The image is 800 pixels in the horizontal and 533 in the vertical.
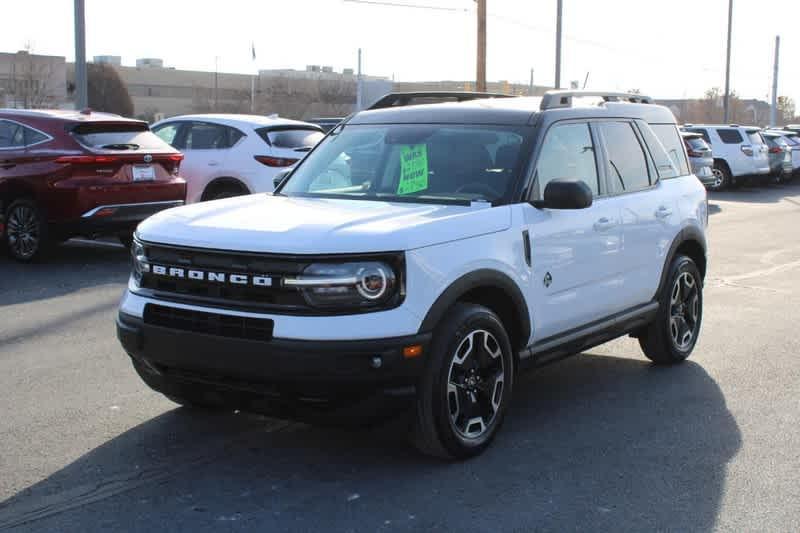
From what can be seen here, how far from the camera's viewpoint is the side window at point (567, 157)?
5.99 meters

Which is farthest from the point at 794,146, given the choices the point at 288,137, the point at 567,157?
the point at 567,157

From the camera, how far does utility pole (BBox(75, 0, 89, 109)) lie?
18.2 m

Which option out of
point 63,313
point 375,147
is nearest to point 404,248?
point 375,147

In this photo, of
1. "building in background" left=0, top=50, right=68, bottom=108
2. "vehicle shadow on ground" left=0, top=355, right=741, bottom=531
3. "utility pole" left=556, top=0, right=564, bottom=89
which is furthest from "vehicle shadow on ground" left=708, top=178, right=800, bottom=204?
"building in background" left=0, top=50, right=68, bottom=108

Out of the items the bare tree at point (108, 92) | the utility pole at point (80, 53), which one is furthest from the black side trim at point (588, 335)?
the bare tree at point (108, 92)

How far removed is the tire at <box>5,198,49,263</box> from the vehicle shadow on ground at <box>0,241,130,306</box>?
151mm

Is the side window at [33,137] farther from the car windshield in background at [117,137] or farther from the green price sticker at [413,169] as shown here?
the green price sticker at [413,169]

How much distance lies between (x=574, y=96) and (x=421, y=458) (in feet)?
8.65

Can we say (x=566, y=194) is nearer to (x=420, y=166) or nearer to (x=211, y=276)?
(x=420, y=166)

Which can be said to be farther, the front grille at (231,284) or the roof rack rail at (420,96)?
the roof rack rail at (420,96)

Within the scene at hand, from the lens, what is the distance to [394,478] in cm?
504

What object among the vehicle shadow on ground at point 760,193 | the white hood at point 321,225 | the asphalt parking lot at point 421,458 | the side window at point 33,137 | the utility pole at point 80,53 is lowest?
the vehicle shadow on ground at point 760,193

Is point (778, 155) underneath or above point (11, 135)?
underneath

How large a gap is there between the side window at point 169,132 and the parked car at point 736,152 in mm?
17727
